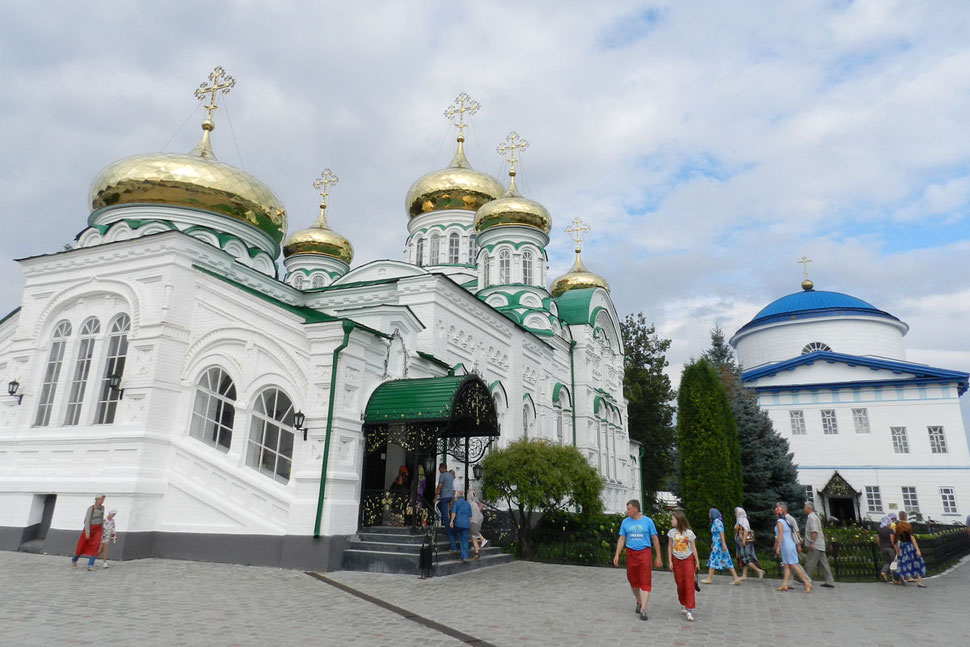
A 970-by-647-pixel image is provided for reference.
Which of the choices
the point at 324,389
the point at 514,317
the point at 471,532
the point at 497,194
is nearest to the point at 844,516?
the point at 514,317

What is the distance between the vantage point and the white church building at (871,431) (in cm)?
2450

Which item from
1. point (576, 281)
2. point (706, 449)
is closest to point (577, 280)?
point (576, 281)

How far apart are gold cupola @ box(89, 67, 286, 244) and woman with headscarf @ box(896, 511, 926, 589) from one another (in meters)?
13.0

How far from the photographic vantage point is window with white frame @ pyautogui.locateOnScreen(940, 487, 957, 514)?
2397cm

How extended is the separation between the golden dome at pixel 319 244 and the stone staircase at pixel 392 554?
54.9 ft

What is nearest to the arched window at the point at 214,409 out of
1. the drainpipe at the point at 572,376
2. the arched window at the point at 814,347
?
the drainpipe at the point at 572,376

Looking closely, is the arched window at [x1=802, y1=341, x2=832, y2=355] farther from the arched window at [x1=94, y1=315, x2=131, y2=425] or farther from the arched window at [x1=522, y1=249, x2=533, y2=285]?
the arched window at [x1=94, y1=315, x2=131, y2=425]

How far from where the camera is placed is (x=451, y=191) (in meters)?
22.4

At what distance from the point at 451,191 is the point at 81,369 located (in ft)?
45.2

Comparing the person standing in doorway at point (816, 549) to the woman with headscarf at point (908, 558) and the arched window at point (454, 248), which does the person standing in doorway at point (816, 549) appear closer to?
the woman with headscarf at point (908, 558)

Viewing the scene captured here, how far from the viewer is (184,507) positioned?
9633 millimetres

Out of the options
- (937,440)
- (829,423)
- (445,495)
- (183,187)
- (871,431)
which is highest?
(183,187)

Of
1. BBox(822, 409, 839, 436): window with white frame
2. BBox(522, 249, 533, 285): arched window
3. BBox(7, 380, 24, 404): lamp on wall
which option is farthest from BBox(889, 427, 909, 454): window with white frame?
BBox(7, 380, 24, 404): lamp on wall

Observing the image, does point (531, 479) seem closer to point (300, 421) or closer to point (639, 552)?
point (300, 421)
